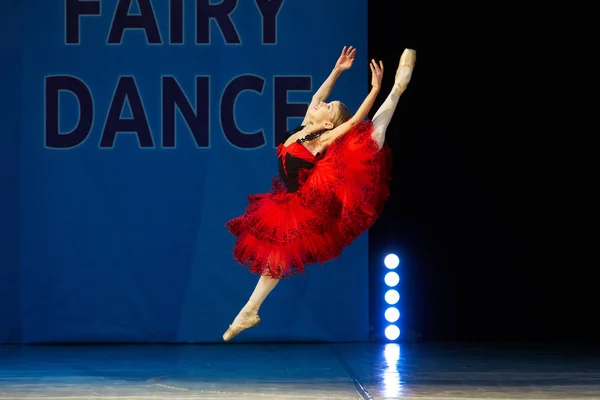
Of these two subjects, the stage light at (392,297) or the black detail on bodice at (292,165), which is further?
the stage light at (392,297)

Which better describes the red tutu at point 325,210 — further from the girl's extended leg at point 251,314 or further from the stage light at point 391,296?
the stage light at point 391,296

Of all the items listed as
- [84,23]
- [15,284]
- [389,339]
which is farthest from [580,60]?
[15,284]

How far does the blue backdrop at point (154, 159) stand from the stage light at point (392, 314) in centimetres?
17

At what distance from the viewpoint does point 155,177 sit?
270 inches

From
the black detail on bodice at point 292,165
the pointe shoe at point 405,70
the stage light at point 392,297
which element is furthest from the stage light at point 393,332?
the pointe shoe at point 405,70

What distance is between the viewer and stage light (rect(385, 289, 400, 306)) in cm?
686

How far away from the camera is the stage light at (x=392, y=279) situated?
687 centimetres

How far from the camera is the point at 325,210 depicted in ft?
15.8

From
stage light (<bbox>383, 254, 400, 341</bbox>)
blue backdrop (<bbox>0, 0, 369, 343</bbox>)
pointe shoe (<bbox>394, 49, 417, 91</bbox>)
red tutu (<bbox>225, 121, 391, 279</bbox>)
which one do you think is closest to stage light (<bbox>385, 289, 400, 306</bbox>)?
stage light (<bbox>383, 254, 400, 341</bbox>)

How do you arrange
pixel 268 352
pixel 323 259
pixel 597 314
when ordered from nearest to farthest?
1. pixel 323 259
2. pixel 268 352
3. pixel 597 314

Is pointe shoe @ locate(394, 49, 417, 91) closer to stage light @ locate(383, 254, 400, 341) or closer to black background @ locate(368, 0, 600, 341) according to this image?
black background @ locate(368, 0, 600, 341)

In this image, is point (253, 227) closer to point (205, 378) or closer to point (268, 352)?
point (205, 378)

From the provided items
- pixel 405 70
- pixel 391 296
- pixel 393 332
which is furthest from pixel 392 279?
pixel 405 70

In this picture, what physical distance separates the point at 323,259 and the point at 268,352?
156 centimetres
